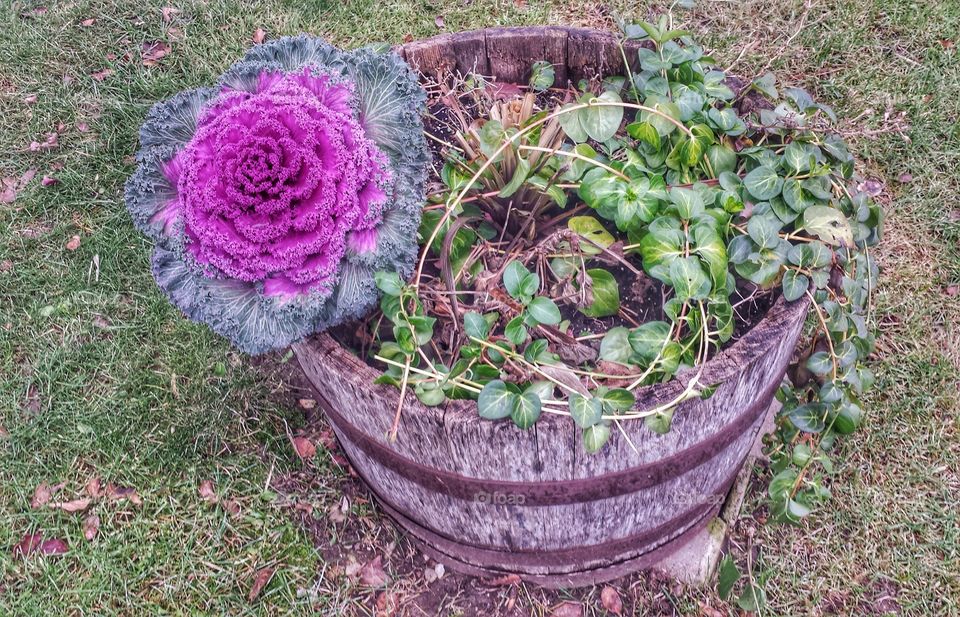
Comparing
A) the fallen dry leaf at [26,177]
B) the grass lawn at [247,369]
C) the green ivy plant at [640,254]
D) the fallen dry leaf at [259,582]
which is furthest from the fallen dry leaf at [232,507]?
the fallen dry leaf at [26,177]

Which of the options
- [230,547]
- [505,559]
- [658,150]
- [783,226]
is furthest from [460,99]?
[230,547]

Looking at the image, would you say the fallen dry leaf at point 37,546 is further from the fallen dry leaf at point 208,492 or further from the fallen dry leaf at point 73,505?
the fallen dry leaf at point 208,492

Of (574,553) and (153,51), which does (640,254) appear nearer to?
(574,553)

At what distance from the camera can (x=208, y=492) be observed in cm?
236

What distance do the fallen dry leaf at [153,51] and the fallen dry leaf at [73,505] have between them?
2224mm

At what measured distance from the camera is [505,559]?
1.96 m

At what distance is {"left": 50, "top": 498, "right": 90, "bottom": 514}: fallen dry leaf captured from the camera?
93.0 inches

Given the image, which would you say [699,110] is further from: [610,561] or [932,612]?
[932,612]

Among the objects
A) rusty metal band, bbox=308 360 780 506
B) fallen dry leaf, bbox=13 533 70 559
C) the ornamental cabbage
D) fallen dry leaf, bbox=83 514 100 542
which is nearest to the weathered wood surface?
the ornamental cabbage

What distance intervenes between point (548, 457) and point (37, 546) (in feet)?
5.96

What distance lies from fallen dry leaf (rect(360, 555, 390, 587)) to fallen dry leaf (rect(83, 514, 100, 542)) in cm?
88

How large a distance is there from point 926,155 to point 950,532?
1602 millimetres

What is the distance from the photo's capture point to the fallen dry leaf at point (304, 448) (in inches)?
95.8

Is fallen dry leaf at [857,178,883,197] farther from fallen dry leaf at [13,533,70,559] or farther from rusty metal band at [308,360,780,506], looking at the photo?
fallen dry leaf at [13,533,70,559]
